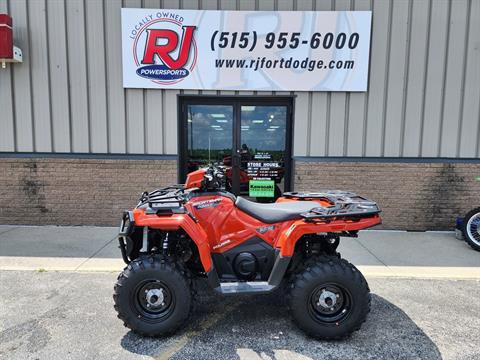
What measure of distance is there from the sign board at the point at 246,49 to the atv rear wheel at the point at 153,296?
4.13m

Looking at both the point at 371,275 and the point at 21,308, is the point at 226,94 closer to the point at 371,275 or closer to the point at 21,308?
the point at 371,275

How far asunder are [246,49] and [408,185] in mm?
4062

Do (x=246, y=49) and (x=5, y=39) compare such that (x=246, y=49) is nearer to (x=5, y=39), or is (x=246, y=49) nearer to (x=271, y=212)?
(x=271, y=212)

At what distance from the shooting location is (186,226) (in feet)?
8.68

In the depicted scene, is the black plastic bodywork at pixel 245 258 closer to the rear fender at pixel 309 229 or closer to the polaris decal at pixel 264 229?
the polaris decal at pixel 264 229

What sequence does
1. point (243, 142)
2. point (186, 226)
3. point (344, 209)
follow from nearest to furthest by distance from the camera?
point (186, 226) → point (344, 209) → point (243, 142)

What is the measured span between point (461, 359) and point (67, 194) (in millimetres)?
6442

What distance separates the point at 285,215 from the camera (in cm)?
287

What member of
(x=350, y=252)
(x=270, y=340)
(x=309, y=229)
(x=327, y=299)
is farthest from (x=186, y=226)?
(x=350, y=252)

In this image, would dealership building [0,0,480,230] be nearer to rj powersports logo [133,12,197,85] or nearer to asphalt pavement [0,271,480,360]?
rj powersports logo [133,12,197,85]

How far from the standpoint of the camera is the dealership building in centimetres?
586

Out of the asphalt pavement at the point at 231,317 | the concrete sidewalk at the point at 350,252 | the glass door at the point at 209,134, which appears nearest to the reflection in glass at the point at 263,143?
the glass door at the point at 209,134

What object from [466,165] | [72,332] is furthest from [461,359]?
[466,165]

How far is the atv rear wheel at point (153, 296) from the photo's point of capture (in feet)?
8.68
